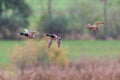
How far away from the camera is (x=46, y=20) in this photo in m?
27.8

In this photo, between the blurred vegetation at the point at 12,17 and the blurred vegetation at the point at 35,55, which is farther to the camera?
the blurred vegetation at the point at 12,17

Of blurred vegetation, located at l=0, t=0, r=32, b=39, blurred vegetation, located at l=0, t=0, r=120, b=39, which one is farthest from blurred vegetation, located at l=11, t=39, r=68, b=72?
blurred vegetation, located at l=0, t=0, r=32, b=39

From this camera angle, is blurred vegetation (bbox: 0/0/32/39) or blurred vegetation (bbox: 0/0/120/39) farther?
blurred vegetation (bbox: 0/0/32/39)

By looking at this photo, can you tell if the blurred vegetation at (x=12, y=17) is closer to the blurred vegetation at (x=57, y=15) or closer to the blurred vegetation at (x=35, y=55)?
the blurred vegetation at (x=57, y=15)

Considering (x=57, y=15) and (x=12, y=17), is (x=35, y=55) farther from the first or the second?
(x=12, y=17)

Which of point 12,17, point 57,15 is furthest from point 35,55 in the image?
point 12,17

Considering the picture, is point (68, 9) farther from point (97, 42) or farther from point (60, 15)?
point (97, 42)

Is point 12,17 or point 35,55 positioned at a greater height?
point 12,17

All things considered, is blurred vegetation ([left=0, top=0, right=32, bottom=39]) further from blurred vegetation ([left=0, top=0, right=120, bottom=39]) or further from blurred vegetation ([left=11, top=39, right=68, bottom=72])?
blurred vegetation ([left=11, top=39, right=68, bottom=72])

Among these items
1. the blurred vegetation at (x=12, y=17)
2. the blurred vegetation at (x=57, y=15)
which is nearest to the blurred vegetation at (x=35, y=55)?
the blurred vegetation at (x=57, y=15)

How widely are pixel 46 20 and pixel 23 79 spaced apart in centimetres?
2014

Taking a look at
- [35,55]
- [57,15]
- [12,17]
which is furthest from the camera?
[12,17]

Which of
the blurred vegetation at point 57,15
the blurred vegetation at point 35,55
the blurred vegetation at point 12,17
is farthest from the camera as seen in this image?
the blurred vegetation at point 12,17

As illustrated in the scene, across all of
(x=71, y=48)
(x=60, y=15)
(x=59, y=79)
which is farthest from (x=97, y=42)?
(x=59, y=79)
